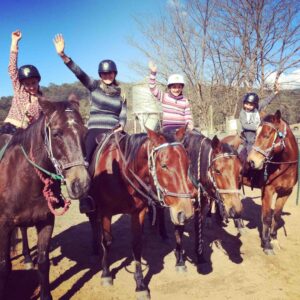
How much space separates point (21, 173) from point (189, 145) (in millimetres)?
2797

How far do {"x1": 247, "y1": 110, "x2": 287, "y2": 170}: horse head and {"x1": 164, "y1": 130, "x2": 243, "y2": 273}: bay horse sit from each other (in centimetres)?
107

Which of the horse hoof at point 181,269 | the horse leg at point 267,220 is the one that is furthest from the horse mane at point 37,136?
the horse leg at point 267,220

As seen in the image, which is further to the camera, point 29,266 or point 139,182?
Result: point 29,266

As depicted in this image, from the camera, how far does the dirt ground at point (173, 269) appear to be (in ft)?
13.6

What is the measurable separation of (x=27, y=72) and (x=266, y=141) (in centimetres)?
414

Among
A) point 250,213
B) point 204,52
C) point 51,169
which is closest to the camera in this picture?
point 51,169

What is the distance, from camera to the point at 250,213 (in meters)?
7.94

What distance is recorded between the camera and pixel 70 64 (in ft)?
14.6

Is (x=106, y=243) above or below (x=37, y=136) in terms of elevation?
below

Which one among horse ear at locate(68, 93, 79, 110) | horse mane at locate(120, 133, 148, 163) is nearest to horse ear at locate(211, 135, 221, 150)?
horse mane at locate(120, 133, 148, 163)

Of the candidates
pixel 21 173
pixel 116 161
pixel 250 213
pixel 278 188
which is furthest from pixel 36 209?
pixel 250 213

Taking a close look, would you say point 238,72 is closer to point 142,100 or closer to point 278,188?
point 278,188

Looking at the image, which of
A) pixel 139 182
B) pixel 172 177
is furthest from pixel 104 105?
pixel 172 177

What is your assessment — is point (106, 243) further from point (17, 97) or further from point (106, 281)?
point (17, 97)
